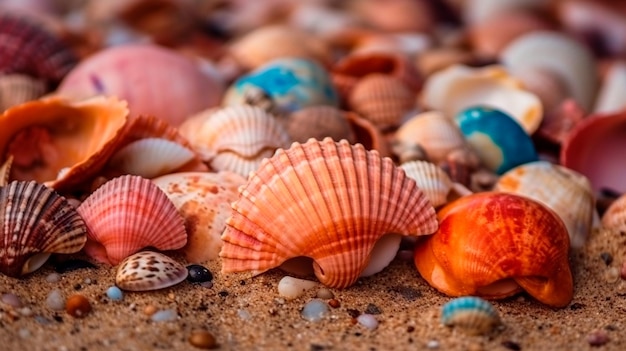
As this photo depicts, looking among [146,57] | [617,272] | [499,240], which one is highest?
[146,57]

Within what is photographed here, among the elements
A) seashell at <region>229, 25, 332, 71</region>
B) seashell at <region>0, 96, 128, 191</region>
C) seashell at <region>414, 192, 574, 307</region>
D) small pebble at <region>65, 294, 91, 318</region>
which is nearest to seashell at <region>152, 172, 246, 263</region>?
seashell at <region>0, 96, 128, 191</region>

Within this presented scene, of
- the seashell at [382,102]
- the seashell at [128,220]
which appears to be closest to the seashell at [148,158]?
the seashell at [128,220]

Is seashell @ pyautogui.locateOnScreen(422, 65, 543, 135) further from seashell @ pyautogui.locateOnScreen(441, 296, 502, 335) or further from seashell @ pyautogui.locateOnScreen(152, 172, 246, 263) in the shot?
seashell @ pyautogui.locateOnScreen(441, 296, 502, 335)

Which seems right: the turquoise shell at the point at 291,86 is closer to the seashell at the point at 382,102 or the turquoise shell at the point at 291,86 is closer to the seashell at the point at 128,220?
the seashell at the point at 382,102

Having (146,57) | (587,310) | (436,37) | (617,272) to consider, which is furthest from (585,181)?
(436,37)

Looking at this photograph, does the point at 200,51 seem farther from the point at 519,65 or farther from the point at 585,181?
the point at 585,181

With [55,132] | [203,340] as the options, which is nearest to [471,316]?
[203,340]
